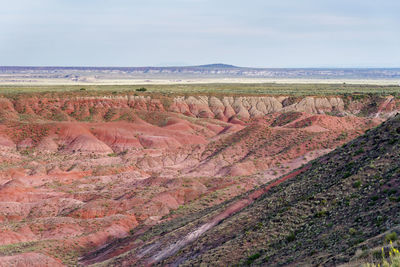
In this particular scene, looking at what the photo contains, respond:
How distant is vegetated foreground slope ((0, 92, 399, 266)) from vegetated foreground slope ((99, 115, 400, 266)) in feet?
27.5

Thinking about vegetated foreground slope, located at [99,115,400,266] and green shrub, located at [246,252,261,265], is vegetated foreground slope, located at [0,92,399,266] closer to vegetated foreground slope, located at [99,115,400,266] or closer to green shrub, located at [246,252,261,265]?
vegetated foreground slope, located at [99,115,400,266]

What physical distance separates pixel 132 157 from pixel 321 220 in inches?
2413

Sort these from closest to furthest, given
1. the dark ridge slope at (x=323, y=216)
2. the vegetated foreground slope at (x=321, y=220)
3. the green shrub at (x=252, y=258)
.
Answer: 1. the vegetated foreground slope at (x=321, y=220)
2. the dark ridge slope at (x=323, y=216)
3. the green shrub at (x=252, y=258)

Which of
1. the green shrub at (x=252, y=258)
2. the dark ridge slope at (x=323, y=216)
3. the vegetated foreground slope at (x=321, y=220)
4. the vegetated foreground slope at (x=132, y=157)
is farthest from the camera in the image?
the vegetated foreground slope at (x=132, y=157)

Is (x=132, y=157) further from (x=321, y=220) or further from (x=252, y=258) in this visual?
(x=321, y=220)

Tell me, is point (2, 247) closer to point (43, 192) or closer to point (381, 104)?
point (43, 192)

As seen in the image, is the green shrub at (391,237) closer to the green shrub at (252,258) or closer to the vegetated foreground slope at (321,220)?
the vegetated foreground slope at (321,220)

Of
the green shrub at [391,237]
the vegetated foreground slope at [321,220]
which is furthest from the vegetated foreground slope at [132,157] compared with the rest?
the green shrub at [391,237]

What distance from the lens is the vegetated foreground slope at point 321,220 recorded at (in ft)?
62.5

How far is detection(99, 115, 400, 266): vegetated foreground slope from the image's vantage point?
19.0 meters

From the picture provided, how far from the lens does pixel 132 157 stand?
8238cm

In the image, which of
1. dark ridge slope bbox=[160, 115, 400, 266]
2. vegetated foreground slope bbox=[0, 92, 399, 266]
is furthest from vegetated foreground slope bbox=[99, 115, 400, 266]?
vegetated foreground slope bbox=[0, 92, 399, 266]

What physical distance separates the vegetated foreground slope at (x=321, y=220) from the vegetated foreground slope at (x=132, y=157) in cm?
840

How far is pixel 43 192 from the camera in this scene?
61.6m
